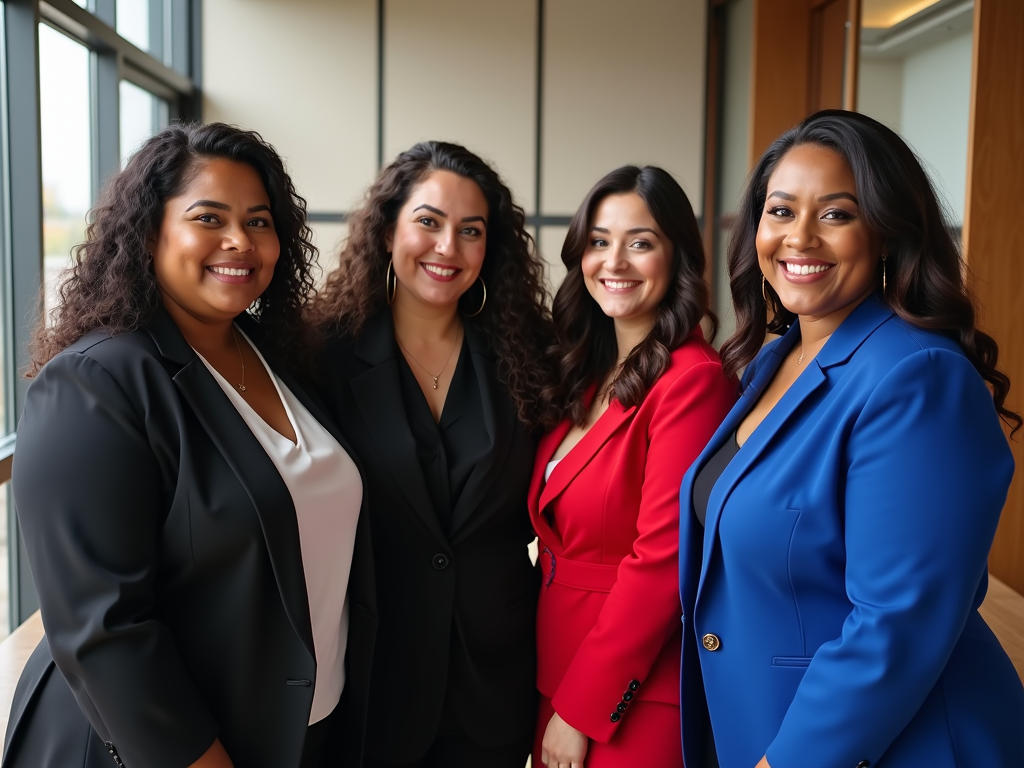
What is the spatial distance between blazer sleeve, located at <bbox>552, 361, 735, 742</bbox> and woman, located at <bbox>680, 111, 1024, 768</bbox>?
15 cm

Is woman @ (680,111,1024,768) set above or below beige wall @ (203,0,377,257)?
below

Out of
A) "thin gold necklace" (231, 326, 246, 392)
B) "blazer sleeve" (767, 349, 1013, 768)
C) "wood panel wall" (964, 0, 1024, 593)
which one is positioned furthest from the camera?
"wood panel wall" (964, 0, 1024, 593)

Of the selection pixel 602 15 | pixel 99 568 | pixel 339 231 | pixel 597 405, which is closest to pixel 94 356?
pixel 99 568

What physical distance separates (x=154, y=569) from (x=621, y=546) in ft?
3.27

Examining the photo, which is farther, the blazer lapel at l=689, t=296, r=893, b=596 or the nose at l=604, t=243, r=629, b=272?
the nose at l=604, t=243, r=629, b=272

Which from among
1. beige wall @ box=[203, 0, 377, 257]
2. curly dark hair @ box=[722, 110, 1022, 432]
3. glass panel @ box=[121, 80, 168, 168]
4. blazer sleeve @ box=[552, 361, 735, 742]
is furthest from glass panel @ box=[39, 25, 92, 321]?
curly dark hair @ box=[722, 110, 1022, 432]

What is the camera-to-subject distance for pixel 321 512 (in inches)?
67.9

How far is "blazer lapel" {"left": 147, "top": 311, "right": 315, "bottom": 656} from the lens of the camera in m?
1.56

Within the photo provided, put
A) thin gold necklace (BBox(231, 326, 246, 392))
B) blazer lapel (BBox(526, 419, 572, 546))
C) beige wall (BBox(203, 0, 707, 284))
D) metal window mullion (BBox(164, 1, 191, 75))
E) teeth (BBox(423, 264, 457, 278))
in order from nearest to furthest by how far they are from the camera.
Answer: thin gold necklace (BBox(231, 326, 246, 392)) → blazer lapel (BBox(526, 419, 572, 546)) → teeth (BBox(423, 264, 457, 278)) → metal window mullion (BBox(164, 1, 191, 75)) → beige wall (BBox(203, 0, 707, 284))

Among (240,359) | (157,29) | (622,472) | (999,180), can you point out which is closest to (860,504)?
(622,472)

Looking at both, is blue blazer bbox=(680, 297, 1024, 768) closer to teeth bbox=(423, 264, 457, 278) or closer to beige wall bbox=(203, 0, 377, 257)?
teeth bbox=(423, 264, 457, 278)

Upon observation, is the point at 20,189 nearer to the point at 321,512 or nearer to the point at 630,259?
the point at 321,512

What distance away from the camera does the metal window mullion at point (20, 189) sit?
314 centimetres

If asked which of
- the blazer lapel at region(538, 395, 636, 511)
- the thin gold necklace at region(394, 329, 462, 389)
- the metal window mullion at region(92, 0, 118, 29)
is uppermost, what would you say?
the metal window mullion at region(92, 0, 118, 29)
